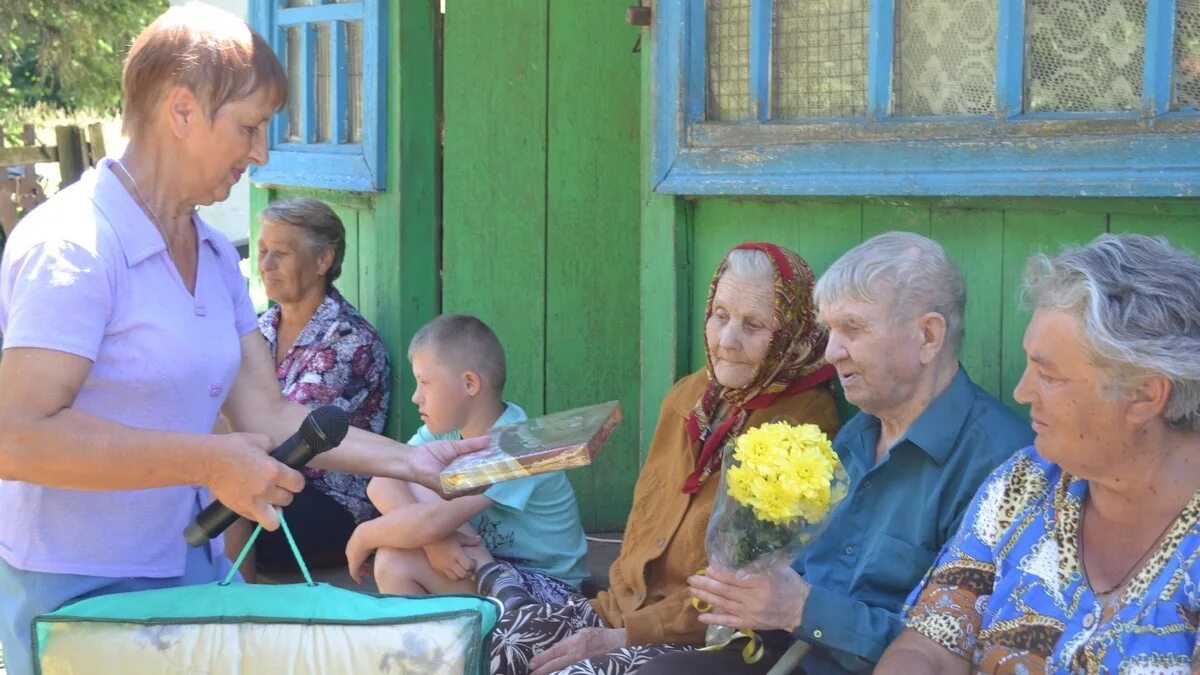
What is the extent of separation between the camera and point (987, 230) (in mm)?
3182

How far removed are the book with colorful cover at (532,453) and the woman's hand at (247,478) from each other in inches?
16.6

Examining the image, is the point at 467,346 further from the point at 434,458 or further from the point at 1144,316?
the point at 1144,316

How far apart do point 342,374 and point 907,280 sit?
98.4 inches

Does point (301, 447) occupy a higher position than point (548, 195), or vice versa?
point (548, 195)

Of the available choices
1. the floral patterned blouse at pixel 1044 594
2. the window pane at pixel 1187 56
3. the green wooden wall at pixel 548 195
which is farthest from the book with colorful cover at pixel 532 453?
the green wooden wall at pixel 548 195

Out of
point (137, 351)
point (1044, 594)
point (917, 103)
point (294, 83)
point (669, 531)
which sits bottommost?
point (669, 531)

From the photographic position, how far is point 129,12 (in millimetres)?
17188

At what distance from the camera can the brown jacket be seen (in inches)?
130

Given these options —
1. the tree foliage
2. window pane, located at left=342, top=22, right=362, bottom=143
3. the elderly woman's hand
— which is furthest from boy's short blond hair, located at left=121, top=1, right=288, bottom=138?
the tree foliage

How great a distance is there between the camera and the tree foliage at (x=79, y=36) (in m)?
16.3

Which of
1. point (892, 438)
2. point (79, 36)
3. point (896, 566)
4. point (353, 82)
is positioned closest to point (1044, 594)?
point (896, 566)

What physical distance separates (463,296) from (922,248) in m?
2.49

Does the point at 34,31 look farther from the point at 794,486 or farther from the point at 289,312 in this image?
the point at 794,486

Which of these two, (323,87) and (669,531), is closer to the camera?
(669,531)
